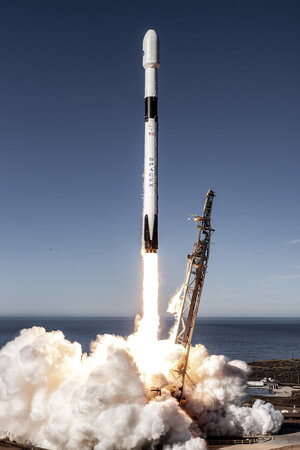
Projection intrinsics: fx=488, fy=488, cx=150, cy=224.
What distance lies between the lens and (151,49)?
144ft

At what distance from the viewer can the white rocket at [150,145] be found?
134ft

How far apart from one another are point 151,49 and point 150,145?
899 cm

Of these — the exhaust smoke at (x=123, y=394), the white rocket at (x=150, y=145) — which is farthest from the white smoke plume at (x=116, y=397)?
the white rocket at (x=150, y=145)

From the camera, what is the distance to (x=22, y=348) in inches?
1544

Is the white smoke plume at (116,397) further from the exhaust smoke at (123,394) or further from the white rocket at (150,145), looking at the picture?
the white rocket at (150,145)

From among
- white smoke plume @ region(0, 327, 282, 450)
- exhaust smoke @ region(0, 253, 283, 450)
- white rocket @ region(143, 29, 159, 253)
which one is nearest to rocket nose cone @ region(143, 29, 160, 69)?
white rocket @ region(143, 29, 159, 253)

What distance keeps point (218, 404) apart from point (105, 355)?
35.9 feet

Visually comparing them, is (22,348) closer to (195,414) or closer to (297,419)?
(195,414)

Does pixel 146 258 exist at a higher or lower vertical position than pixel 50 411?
higher

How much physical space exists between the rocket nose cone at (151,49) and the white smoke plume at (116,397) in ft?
79.8

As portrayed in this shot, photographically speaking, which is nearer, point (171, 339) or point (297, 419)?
point (171, 339)

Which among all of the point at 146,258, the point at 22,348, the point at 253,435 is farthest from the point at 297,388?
the point at 22,348

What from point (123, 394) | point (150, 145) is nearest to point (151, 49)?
point (150, 145)

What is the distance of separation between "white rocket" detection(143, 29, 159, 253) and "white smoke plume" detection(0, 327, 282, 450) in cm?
940
